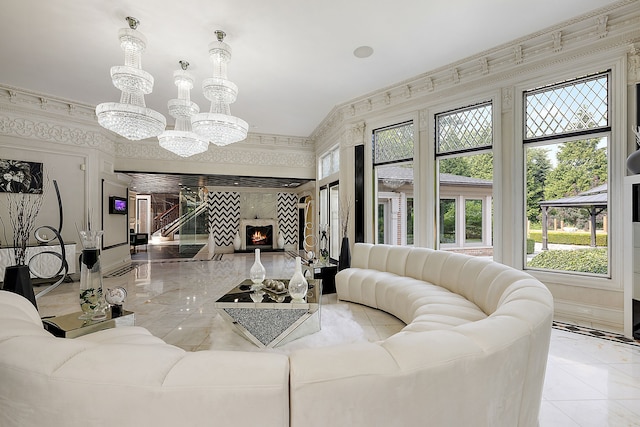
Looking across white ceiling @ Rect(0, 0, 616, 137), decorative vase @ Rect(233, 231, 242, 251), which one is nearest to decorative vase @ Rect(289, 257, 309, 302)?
white ceiling @ Rect(0, 0, 616, 137)

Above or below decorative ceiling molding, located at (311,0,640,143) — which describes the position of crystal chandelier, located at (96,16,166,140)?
below

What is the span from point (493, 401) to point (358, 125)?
5105 millimetres

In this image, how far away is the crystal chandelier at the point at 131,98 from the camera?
113 inches

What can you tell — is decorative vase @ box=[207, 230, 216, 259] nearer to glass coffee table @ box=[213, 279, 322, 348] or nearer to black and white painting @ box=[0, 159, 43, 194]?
black and white painting @ box=[0, 159, 43, 194]

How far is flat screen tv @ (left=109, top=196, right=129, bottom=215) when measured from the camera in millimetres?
6679

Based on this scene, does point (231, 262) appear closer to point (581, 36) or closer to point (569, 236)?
point (569, 236)

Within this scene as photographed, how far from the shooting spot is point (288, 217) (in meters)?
11.2

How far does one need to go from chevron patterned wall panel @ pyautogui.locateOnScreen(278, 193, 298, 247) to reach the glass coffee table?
8.20 metres

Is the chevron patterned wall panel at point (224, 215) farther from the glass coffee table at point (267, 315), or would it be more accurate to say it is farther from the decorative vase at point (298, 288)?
the decorative vase at point (298, 288)

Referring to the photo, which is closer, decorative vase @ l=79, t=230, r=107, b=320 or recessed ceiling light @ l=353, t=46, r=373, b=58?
decorative vase @ l=79, t=230, r=107, b=320

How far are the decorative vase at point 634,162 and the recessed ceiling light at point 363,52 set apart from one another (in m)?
3.00

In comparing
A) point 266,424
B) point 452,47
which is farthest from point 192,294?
point 452,47

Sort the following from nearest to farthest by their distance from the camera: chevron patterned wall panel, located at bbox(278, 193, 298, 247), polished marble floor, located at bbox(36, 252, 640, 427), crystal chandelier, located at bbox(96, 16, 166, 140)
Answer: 1. polished marble floor, located at bbox(36, 252, 640, 427)
2. crystal chandelier, located at bbox(96, 16, 166, 140)
3. chevron patterned wall panel, located at bbox(278, 193, 298, 247)

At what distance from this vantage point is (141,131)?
3176 mm
